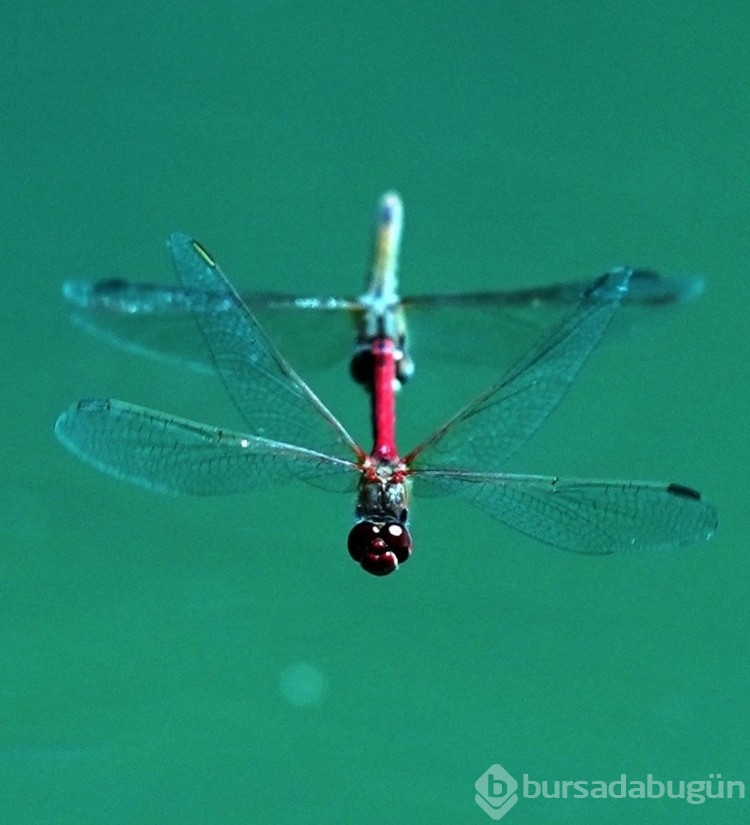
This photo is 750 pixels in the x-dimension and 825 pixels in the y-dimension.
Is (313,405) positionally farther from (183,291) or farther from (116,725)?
(116,725)

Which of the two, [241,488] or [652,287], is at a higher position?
[652,287]

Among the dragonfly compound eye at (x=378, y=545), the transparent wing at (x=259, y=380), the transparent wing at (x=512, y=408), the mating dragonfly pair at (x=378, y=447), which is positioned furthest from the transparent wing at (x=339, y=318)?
the dragonfly compound eye at (x=378, y=545)

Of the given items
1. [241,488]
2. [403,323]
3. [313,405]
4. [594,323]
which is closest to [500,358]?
[403,323]

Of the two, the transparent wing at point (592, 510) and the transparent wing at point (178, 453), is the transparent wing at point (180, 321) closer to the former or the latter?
the transparent wing at point (178, 453)

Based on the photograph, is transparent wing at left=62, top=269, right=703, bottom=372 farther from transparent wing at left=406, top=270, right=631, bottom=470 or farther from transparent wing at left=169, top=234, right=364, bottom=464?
transparent wing at left=406, top=270, right=631, bottom=470

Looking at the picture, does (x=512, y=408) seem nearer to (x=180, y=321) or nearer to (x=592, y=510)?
(x=592, y=510)

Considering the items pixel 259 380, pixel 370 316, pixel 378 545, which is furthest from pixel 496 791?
pixel 370 316
